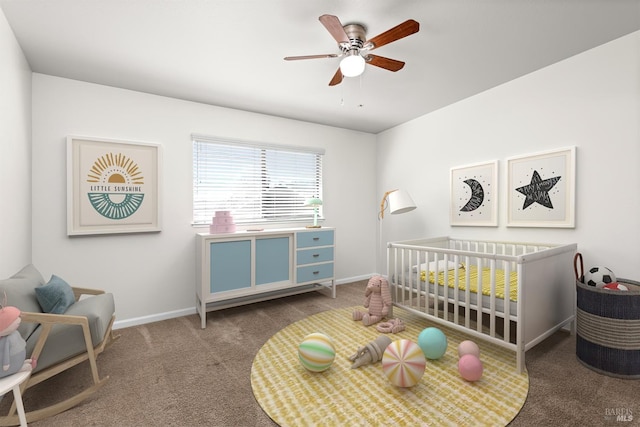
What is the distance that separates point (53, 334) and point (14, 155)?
131cm

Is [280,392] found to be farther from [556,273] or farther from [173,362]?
[556,273]

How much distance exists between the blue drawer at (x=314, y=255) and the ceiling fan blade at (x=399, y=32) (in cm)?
229

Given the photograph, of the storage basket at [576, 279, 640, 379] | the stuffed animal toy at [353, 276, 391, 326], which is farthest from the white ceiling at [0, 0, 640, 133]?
the stuffed animal toy at [353, 276, 391, 326]

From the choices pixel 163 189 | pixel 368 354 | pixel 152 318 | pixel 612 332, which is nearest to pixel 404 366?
pixel 368 354

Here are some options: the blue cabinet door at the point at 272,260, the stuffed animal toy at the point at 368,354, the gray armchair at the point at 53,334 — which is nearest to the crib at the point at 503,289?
the stuffed animal toy at the point at 368,354

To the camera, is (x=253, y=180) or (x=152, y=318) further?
(x=253, y=180)

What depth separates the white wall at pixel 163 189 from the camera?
8.34 feet

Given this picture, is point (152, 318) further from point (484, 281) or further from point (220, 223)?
point (484, 281)

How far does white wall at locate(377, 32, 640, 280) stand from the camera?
7.07ft

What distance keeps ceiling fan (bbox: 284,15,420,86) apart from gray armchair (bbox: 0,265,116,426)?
203 centimetres

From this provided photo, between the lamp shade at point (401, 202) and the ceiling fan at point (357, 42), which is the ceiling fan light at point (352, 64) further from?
the lamp shade at point (401, 202)

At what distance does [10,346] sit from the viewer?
1283mm

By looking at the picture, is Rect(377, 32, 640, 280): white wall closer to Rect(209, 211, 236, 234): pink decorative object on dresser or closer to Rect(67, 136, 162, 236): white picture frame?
Rect(209, 211, 236, 234): pink decorative object on dresser

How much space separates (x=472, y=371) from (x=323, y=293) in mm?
2233
